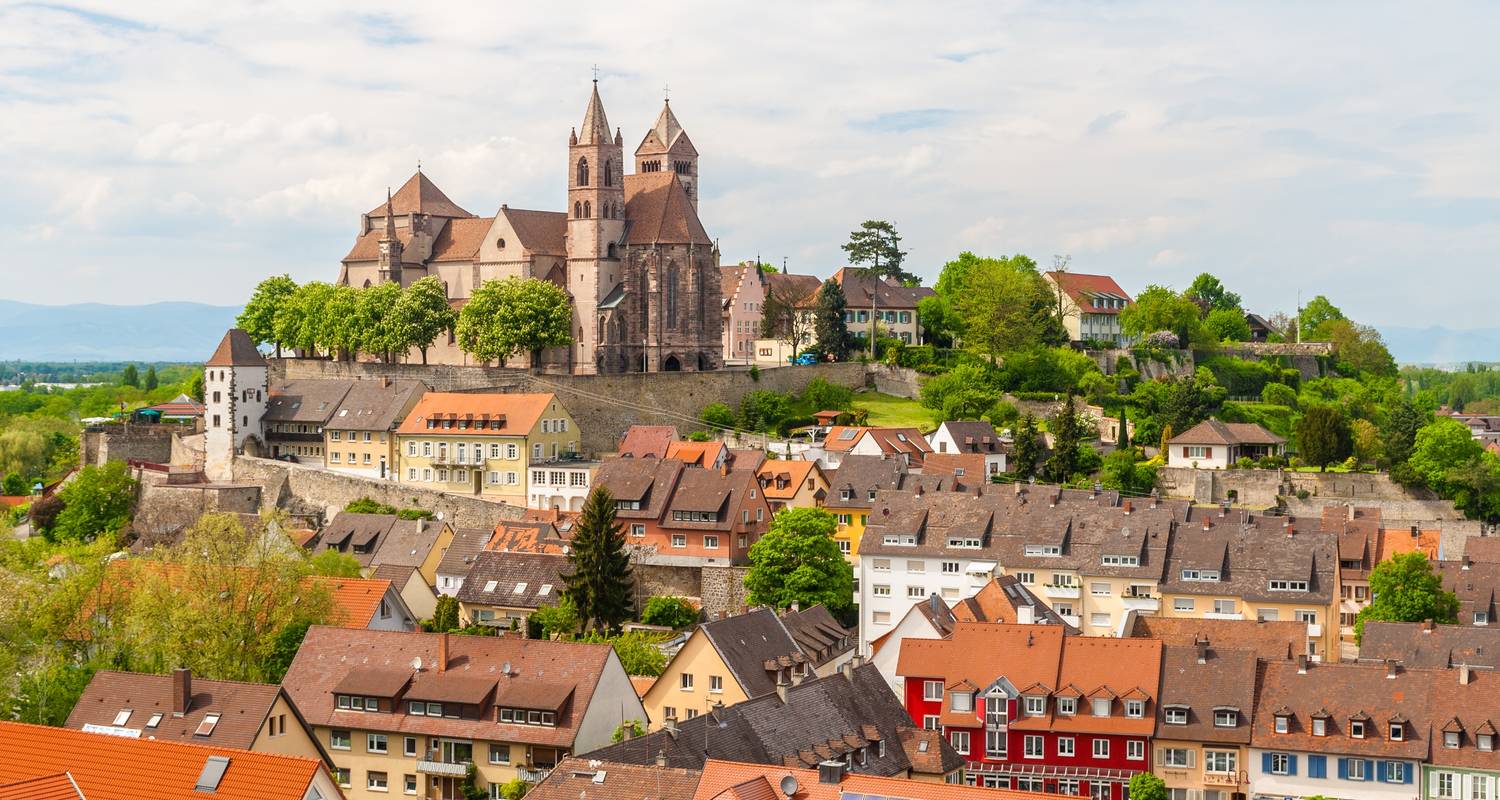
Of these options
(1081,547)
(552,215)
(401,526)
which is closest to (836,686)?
(1081,547)

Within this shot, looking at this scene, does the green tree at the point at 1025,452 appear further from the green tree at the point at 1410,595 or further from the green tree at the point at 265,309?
the green tree at the point at 265,309

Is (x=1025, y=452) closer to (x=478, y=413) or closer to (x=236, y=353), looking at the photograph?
(x=478, y=413)

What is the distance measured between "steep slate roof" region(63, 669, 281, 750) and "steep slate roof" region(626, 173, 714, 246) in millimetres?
61068

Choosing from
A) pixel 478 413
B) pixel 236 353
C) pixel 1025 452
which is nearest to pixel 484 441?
pixel 478 413

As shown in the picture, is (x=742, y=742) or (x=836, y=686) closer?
(x=742, y=742)

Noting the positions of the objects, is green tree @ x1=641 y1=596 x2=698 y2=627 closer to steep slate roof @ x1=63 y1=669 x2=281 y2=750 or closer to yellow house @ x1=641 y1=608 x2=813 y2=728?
yellow house @ x1=641 y1=608 x2=813 y2=728

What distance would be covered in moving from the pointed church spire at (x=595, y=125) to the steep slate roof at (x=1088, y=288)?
35.0m

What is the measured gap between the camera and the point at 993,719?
51.4 m

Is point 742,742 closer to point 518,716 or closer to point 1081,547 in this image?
point 518,716

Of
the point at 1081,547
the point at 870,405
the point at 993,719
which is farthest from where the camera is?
the point at 870,405

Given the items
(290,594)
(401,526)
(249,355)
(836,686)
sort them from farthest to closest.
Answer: (249,355) → (401,526) → (290,594) → (836,686)

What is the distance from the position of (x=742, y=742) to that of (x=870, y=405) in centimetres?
6458

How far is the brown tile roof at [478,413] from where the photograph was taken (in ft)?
282

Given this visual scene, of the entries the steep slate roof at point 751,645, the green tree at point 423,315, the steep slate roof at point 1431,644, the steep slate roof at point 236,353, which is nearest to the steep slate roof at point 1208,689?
the steep slate roof at point 1431,644
